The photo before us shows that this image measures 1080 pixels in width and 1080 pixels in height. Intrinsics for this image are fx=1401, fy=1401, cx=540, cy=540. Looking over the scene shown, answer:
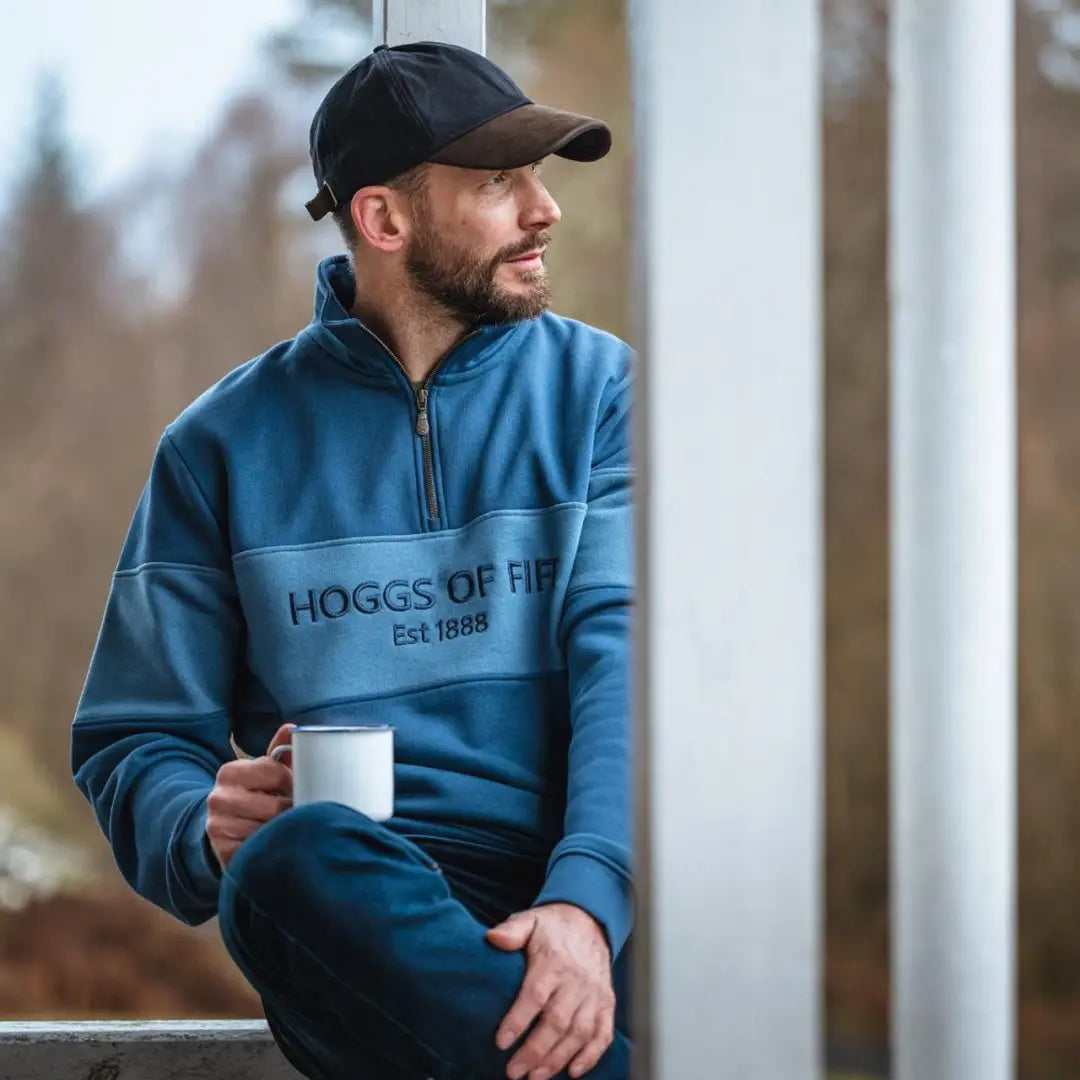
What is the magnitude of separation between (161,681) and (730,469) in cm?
98

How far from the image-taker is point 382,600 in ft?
4.66

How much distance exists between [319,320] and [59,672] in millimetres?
3670

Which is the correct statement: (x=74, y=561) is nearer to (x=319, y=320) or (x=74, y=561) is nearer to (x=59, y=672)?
(x=59, y=672)

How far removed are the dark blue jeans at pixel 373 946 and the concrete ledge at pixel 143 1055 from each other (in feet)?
1.56

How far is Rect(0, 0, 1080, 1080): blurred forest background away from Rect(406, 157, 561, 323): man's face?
2.62m

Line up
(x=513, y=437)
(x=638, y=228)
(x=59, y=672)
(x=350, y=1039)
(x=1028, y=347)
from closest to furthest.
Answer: (x=638, y=228) → (x=350, y=1039) → (x=513, y=437) → (x=1028, y=347) → (x=59, y=672)

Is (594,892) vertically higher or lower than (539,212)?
lower

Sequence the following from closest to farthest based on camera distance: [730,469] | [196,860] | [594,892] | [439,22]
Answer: [730,469] → [594,892] → [196,860] → [439,22]

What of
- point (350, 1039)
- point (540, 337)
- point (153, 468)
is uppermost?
point (540, 337)

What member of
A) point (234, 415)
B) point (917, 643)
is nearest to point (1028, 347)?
point (234, 415)

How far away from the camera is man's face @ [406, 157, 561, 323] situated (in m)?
1.53

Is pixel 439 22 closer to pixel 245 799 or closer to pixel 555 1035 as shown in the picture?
pixel 245 799

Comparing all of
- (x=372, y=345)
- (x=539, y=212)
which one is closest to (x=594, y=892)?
(x=372, y=345)

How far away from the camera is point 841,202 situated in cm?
68
